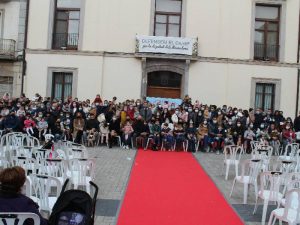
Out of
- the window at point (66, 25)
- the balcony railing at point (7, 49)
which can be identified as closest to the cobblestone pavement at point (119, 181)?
the window at point (66, 25)

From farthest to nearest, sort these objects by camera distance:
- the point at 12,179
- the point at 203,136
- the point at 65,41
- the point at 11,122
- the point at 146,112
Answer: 1. the point at 65,41
2. the point at 146,112
3. the point at 203,136
4. the point at 11,122
5. the point at 12,179

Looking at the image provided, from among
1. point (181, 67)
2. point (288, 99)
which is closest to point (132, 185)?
point (181, 67)

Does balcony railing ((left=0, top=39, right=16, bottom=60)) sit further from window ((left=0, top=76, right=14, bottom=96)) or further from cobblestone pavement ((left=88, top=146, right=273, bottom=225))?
cobblestone pavement ((left=88, top=146, right=273, bottom=225))

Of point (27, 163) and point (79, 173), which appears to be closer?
point (27, 163)

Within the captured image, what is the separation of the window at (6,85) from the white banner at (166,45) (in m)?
6.79

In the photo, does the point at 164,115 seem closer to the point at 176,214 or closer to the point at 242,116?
the point at 242,116

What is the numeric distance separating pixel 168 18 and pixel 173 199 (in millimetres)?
15431

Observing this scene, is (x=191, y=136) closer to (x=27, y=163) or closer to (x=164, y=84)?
(x=164, y=84)

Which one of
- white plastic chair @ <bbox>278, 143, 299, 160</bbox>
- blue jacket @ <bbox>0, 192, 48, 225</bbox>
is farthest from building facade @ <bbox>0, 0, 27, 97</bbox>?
blue jacket @ <bbox>0, 192, 48, 225</bbox>

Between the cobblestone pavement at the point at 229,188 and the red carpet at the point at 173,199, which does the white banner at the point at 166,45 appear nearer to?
the cobblestone pavement at the point at 229,188

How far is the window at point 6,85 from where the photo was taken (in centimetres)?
2338

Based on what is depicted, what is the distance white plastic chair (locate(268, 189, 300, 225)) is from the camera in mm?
6316

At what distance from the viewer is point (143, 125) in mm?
18438

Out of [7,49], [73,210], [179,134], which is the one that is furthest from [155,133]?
[73,210]
